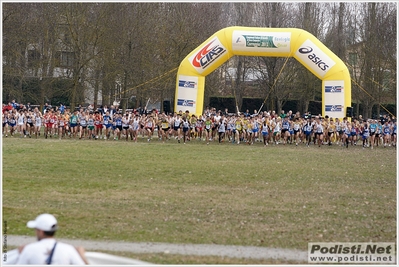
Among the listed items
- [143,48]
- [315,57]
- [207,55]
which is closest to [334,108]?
[315,57]

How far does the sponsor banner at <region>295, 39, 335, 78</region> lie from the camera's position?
34312mm

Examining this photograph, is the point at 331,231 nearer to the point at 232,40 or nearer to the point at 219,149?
the point at 219,149

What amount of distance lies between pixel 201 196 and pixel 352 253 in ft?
18.9

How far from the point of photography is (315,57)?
3438 cm

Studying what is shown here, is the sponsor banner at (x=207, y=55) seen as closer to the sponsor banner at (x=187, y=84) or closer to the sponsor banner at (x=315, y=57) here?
the sponsor banner at (x=187, y=84)

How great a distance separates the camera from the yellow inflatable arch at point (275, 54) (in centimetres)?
3431

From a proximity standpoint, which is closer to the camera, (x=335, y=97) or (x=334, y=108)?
(x=335, y=97)

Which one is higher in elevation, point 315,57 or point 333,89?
point 315,57

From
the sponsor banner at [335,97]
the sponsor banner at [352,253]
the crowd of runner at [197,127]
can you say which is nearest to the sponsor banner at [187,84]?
the crowd of runner at [197,127]

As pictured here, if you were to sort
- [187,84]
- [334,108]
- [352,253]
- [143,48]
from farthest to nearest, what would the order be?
[143,48], [187,84], [334,108], [352,253]

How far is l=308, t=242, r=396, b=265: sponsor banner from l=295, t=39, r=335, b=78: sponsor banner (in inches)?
928

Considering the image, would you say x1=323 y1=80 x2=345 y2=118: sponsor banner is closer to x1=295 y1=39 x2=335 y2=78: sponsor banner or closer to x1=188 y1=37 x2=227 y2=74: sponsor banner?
x1=295 y1=39 x2=335 y2=78: sponsor banner

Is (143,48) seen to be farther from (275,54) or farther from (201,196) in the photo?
(201,196)

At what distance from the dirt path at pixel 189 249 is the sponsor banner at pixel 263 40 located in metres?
24.3
